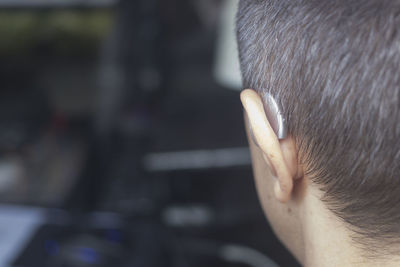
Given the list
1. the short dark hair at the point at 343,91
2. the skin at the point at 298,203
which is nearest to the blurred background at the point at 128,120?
the skin at the point at 298,203


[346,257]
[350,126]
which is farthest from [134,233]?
[350,126]

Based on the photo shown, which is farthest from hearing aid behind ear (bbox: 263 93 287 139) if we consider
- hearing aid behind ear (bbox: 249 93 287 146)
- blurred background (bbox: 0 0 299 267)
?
blurred background (bbox: 0 0 299 267)

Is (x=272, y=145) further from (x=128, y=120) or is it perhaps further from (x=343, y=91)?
(x=128, y=120)

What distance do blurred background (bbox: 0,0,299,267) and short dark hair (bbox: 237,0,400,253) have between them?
4.20 feet

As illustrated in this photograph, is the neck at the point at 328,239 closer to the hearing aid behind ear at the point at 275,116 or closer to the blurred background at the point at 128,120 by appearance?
the hearing aid behind ear at the point at 275,116

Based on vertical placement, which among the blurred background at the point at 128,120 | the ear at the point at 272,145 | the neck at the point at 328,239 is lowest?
the blurred background at the point at 128,120

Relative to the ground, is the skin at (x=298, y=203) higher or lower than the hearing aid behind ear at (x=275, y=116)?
lower

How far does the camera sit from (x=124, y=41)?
222 centimetres

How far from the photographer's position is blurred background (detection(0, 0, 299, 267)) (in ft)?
7.25

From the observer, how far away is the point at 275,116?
53 cm

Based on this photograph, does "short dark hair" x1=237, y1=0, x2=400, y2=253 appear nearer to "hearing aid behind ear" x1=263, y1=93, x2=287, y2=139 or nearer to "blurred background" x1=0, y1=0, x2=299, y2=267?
"hearing aid behind ear" x1=263, y1=93, x2=287, y2=139

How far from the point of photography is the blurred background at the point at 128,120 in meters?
2.21

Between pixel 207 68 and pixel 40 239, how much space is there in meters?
1.46

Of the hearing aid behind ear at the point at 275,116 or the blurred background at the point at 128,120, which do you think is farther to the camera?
the blurred background at the point at 128,120
